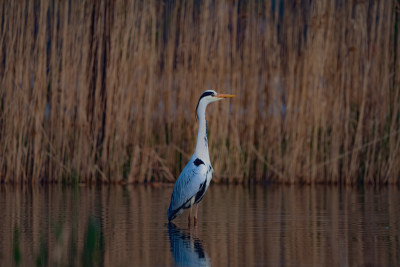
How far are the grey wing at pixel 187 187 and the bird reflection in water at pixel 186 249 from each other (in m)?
0.21

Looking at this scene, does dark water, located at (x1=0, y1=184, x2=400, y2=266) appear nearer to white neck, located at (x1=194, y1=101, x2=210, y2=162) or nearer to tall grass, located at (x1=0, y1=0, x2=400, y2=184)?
white neck, located at (x1=194, y1=101, x2=210, y2=162)

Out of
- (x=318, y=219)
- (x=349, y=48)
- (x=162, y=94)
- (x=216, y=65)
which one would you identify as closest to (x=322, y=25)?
(x=349, y=48)

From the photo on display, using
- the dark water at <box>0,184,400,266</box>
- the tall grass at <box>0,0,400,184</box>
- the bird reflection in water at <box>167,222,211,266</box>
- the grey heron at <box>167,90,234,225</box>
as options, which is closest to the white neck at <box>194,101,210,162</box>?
the grey heron at <box>167,90,234,225</box>

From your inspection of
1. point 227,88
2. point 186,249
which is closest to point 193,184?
point 186,249

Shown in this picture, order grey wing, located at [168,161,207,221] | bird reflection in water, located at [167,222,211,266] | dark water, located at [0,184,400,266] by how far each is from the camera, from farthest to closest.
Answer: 1. grey wing, located at [168,161,207,221]
2. dark water, located at [0,184,400,266]
3. bird reflection in water, located at [167,222,211,266]

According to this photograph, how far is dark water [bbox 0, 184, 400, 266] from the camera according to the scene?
15.1 feet

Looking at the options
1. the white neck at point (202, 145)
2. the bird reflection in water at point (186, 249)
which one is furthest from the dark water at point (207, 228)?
the white neck at point (202, 145)

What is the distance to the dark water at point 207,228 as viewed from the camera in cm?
460

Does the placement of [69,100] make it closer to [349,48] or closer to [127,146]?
[127,146]

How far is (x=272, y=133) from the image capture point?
10414mm

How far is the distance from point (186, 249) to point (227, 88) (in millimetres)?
5630

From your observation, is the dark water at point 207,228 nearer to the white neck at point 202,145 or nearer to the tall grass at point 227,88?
the white neck at point 202,145

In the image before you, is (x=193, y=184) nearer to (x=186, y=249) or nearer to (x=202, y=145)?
(x=202, y=145)

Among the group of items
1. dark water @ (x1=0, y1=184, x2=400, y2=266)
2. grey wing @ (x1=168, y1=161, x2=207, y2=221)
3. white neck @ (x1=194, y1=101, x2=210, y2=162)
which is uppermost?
white neck @ (x1=194, y1=101, x2=210, y2=162)
